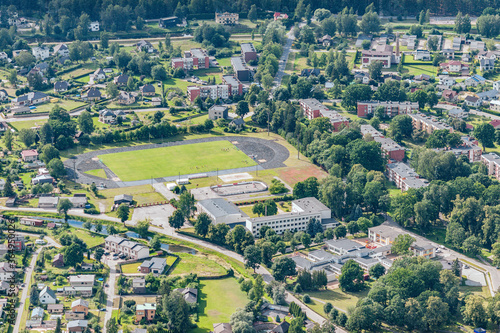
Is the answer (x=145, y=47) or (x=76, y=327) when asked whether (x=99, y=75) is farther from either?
(x=76, y=327)

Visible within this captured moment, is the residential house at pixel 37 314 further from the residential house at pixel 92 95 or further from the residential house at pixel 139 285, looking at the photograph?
the residential house at pixel 92 95

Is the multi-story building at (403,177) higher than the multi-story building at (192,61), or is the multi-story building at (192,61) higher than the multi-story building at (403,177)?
the multi-story building at (192,61)

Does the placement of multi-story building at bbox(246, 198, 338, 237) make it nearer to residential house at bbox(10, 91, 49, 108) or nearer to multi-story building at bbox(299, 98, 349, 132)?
multi-story building at bbox(299, 98, 349, 132)

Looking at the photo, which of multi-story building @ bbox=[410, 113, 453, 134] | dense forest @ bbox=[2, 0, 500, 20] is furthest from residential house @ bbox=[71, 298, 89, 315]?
dense forest @ bbox=[2, 0, 500, 20]

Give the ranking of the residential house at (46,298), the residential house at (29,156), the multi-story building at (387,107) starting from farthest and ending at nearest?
the multi-story building at (387,107)
the residential house at (29,156)
the residential house at (46,298)

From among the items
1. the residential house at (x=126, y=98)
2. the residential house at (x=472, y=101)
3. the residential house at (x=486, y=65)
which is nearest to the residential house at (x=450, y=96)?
the residential house at (x=472, y=101)

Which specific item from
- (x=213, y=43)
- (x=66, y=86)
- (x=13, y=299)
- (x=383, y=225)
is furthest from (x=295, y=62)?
(x=13, y=299)
